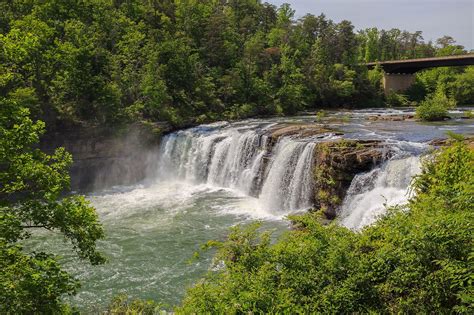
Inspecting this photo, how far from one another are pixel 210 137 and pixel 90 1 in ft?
47.2

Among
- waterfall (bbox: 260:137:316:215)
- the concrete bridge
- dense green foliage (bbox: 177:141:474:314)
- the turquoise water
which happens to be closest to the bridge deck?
the concrete bridge

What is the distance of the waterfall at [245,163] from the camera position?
60.1 ft

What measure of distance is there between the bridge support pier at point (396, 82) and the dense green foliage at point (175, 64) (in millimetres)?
2708

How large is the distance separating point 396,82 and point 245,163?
34.1m

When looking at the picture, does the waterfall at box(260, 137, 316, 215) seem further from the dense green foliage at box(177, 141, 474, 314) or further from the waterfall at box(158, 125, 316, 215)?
the dense green foliage at box(177, 141, 474, 314)

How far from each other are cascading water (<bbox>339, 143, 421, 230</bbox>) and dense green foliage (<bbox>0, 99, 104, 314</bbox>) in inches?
390

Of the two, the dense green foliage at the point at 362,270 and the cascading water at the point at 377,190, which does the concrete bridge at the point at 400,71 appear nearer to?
the cascading water at the point at 377,190

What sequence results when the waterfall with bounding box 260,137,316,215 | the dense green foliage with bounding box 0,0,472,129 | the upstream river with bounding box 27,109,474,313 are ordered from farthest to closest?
the dense green foliage with bounding box 0,0,472,129 < the waterfall with bounding box 260,137,316,215 < the upstream river with bounding box 27,109,474,313

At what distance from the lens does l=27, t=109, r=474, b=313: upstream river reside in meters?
13.0

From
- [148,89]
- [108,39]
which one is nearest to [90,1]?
[108,39]

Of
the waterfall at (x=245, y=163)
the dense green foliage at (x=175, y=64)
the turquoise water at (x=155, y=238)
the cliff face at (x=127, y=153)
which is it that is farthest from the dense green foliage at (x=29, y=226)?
the waterfall at (x=245, y=163)

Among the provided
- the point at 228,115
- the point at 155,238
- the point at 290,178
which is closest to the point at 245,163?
the point at 290,178

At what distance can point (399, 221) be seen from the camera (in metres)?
7.05

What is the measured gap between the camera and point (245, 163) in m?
22.1
